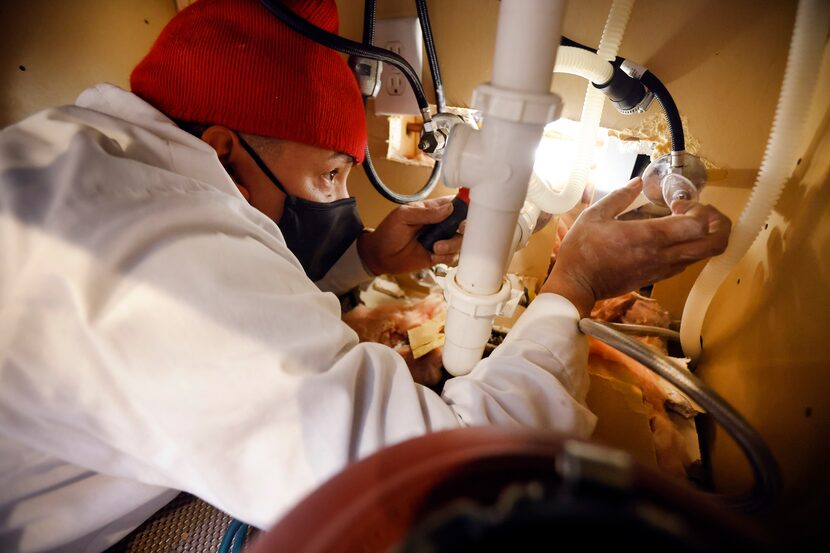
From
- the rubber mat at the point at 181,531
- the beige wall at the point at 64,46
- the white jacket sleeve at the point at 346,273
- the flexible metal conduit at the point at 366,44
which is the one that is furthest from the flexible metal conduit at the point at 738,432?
the beige wall at the point at 64,46

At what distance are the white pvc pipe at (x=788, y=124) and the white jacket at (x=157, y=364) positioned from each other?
42 cm

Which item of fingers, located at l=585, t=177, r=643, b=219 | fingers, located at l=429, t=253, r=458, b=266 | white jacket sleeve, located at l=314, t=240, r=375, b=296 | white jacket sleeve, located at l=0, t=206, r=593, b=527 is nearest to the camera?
white jacket sleeve, located at l=0, t=206, r=593, b=527

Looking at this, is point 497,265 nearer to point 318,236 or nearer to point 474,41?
point 318,236

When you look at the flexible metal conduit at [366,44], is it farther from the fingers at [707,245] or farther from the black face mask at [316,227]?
the fingers at [707,245]

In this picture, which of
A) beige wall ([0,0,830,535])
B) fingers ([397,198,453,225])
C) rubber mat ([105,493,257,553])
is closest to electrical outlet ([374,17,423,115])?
beige wall ([0,0,830,535])

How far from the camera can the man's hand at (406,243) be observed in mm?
1093

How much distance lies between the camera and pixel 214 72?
0.75 metres

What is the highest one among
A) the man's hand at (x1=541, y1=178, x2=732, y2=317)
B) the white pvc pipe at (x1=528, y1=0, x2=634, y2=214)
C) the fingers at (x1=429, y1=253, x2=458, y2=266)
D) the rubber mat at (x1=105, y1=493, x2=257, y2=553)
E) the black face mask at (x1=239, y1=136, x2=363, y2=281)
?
the white pvc pipe at (x1=528, y1=0, x2=634, y2=214)

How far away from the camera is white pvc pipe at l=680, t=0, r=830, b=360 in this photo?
49cm

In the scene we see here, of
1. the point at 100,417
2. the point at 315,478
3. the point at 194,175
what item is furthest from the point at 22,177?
the point at 315,478

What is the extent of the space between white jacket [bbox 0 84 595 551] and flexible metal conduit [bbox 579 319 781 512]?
0.14m

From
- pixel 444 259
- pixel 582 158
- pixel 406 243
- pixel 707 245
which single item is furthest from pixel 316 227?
pixel 707 245

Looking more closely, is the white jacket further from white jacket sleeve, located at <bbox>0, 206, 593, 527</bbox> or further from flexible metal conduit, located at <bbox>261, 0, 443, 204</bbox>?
flexible metal conduit, located at <bbox>261, 0, 443, 204</bbox>

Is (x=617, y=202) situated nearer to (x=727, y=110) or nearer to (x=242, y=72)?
(x=727, y=110)
